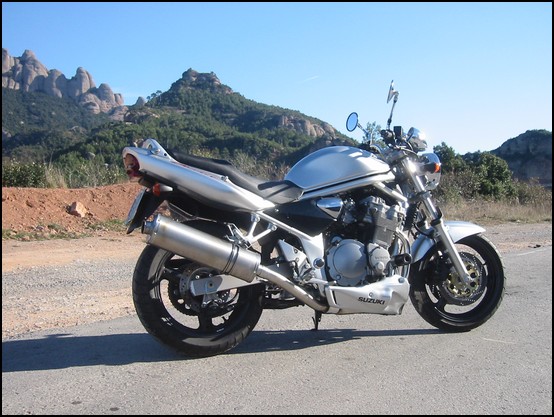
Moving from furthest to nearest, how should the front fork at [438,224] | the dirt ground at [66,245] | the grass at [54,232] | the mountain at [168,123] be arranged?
the mountain at [168,123] < the grass at [54,232] < the dirt ground at [66,245] < the front fork at [438,224]

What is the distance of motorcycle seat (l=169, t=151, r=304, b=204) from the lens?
3.72 m

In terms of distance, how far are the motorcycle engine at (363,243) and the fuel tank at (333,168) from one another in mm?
212

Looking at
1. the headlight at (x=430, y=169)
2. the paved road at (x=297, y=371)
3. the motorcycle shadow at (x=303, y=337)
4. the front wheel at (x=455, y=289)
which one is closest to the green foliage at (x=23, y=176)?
the paved road at (x=297, y=371)

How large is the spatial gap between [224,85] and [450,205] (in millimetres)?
59148

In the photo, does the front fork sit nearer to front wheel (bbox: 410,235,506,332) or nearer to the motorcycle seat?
front wheel (bbox: 410,235,506,332)

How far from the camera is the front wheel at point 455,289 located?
4.50 metres

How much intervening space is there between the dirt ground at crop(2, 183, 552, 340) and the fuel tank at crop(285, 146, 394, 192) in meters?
2.26

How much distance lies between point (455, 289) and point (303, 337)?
132 cm

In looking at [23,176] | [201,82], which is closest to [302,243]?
[23,176]

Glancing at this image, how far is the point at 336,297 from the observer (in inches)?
151

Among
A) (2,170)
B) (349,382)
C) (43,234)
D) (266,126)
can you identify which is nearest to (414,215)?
(349,382)

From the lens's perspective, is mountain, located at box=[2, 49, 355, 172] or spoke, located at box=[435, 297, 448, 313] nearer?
spoke, located at box=[435, 297, 448, 313]

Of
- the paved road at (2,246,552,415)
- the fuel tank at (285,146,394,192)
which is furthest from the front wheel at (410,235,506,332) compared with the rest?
the fuel tank at (285,146,394,192)

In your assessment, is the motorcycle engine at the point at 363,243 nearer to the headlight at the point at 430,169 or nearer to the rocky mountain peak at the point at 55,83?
the headlight at the point at 430,169
